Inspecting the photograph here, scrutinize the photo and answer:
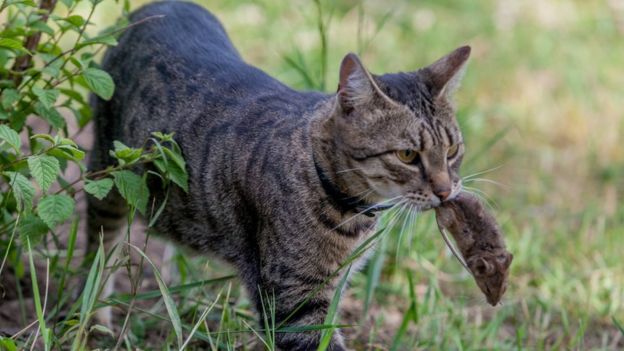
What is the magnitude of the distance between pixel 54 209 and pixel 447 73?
1.38 metres

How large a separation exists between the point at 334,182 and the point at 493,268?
1.96 feet

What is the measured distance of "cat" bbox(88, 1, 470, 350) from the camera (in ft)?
10.3

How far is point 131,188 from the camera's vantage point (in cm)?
306

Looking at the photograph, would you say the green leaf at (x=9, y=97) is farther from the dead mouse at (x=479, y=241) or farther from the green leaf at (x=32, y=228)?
the dead mouse at (x=479, y=241)

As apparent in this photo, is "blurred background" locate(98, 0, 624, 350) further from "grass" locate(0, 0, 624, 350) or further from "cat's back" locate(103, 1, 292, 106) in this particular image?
"cat's back" locate(103, 1, 292, 106)

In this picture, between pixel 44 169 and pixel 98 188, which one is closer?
pixel 44 169

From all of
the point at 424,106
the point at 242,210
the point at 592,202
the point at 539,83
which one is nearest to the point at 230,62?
the point at 242,210

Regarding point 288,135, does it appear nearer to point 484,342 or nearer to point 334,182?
point 334,182

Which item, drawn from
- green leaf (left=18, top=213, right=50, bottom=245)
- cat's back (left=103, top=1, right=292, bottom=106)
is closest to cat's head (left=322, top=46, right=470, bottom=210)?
cat's back (left=103, top=1, right=292, bottom=106)

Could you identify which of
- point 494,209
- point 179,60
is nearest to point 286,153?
point 179,60

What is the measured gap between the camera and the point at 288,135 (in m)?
3.33

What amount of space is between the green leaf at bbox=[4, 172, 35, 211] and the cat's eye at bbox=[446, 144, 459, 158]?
135 cm

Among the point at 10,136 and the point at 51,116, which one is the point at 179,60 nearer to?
the point at 51,116

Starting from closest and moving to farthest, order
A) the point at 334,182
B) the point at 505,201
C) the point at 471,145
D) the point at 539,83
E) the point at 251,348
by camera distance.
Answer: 1. the point at 334,182
2. the point at 251,348
3. the point at 505,201
4. the point at 471,145
5. the point at 539,83
